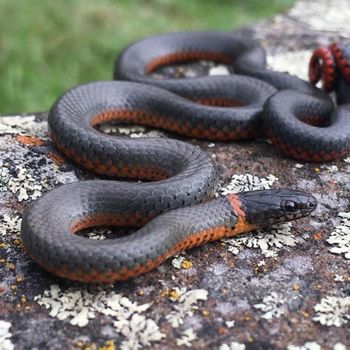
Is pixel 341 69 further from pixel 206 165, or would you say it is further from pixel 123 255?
pixel 123 255

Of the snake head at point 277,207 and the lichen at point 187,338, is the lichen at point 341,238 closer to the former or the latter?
the snake head at point 277,207

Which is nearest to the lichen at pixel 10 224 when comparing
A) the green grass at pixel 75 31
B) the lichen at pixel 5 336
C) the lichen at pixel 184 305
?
the lichen at pixel 5 336

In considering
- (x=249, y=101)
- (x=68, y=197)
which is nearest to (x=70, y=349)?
(x=68, y=197)

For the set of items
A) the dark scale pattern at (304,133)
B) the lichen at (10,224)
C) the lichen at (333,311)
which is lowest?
the lichen at (10,224)

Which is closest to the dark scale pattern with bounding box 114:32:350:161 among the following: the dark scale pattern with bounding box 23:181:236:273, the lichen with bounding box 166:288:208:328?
the dark scale pattern with bounding box 23:181:236:273

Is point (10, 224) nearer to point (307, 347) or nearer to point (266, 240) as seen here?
point (266, 240)
